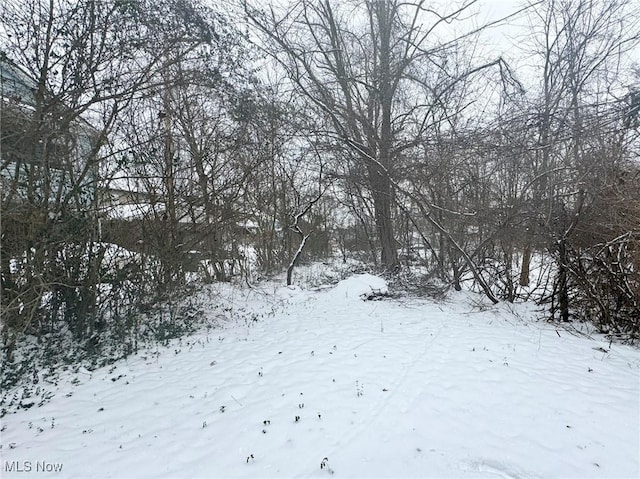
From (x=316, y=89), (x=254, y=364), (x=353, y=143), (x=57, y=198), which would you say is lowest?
(x=254, y=364)

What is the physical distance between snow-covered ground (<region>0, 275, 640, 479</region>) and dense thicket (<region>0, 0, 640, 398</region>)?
4.34ft

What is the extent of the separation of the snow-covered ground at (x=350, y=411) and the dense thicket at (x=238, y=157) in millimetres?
1322

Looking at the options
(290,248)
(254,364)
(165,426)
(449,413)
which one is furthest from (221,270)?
(449,413)

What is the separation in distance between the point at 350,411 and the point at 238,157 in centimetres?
684

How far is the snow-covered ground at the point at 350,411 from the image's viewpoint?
89.7 inches

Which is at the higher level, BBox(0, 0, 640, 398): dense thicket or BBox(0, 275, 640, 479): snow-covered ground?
BBox(0, 0, 640, 398): dense thicket

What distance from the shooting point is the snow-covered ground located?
89.7 inches

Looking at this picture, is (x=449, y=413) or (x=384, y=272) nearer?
(x=449, y=413)

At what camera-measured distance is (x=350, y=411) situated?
9.43 ft

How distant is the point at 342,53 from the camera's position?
422 inches

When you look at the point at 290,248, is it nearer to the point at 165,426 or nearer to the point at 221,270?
the point at 221,270

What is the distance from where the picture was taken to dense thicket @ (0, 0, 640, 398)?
4391 millimetres

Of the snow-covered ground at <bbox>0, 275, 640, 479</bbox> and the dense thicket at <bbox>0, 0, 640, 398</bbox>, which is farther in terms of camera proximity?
the dense thicket at <bbox>0, 0, 640, 398</bbox>

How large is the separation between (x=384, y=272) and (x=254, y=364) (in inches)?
252
